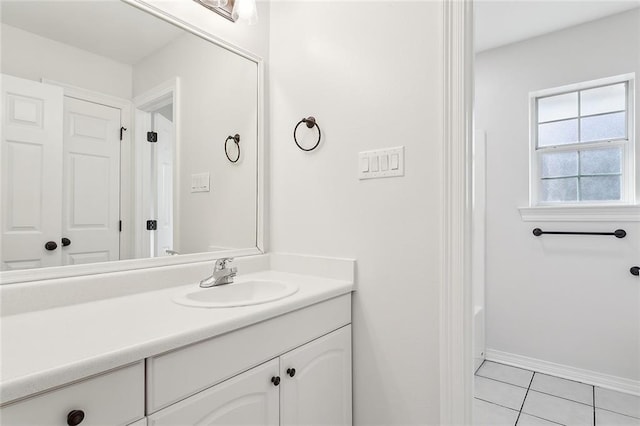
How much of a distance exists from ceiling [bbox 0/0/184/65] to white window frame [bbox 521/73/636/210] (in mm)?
2517

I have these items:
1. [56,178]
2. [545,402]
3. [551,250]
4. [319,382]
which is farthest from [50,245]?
[551,250]

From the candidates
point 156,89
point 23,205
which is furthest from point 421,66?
point 23,205

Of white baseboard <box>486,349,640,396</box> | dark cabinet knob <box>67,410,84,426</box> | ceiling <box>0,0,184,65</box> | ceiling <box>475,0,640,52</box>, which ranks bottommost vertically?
white baseboard <box>486,349,640,396</box>

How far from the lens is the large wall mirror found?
1018 millimetres

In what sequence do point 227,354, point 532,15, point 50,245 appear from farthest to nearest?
point 532,15 < point 50,245 < point 227,354

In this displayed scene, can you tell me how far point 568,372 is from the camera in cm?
231

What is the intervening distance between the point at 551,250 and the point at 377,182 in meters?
1.83

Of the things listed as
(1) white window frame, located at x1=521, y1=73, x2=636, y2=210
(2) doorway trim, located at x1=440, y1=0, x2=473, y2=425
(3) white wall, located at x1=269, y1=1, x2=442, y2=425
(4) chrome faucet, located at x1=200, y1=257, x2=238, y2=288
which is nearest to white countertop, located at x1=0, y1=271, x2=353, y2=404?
(4) chrome faucet, located at x1=200, y1=257, x2=238, y2=288

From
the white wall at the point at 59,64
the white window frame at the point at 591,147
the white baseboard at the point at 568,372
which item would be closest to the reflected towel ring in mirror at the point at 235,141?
the white wall at the point at 59,64

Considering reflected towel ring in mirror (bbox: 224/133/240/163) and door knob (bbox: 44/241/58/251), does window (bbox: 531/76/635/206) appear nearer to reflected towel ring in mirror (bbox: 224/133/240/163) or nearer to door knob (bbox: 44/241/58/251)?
reflected towel ring in mirror (bbox: 224/133/240/163)

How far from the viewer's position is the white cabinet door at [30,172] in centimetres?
98

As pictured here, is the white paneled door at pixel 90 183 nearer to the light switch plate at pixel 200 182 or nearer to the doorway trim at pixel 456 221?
the light switch plate at pixel 200 182

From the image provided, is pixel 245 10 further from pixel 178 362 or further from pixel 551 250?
pixel 551 250

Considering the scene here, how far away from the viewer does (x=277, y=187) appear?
1.73m
